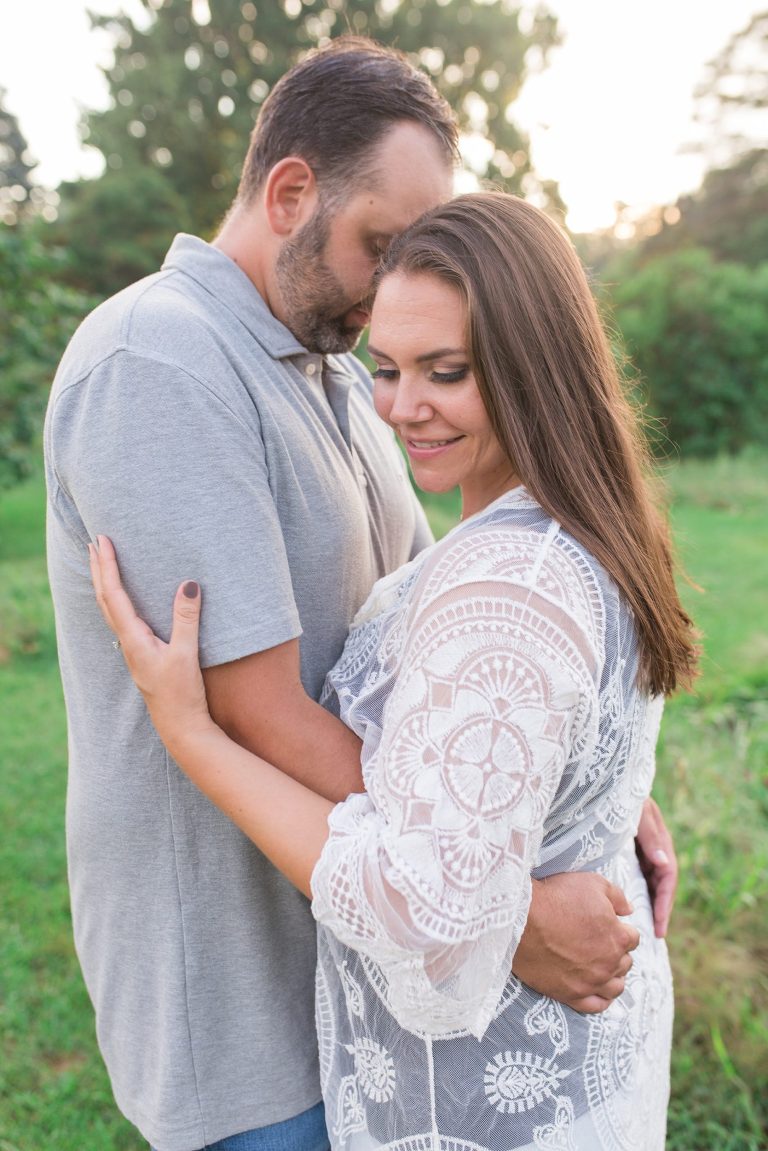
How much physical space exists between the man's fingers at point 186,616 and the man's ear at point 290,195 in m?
0.81

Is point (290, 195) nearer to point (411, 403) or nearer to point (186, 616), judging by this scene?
point (411, 403)

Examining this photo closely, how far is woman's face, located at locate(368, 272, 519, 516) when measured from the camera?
1.42 metres

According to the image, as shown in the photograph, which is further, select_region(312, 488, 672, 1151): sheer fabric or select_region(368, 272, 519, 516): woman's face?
select_region(368, 272, 519, 516): woman's face

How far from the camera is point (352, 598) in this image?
1.76 metres

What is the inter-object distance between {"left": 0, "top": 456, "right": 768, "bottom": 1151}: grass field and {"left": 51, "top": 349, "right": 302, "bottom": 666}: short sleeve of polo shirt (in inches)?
40.8

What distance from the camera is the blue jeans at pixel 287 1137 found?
1.68m

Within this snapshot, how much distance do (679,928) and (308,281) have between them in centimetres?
257

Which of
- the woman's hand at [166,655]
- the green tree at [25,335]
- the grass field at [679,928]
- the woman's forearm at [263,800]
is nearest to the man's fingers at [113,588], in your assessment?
the woman's hand at [166,655]

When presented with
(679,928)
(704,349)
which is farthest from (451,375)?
(704,349)

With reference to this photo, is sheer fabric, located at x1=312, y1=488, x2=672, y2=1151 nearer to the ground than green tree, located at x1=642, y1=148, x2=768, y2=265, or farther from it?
farther from it

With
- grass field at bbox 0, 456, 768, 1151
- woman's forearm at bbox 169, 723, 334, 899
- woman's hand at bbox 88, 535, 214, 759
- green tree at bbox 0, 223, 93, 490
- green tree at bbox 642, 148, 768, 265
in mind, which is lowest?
green tree at bbox 642, 148, 768, 265

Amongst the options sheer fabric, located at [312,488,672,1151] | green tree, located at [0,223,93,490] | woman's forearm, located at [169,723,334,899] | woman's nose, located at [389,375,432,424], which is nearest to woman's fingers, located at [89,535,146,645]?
woman's forearm, located at [169,723,334,899]

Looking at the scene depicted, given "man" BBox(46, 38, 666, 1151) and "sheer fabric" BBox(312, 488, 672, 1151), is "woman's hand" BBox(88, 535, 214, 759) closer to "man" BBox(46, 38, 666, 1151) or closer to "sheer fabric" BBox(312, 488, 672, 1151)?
"man" BBox(46, 38, 666, 1151)

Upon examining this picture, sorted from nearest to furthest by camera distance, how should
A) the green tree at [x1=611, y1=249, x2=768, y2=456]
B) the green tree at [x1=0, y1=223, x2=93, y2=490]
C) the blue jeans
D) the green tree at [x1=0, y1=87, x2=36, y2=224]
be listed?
1. the blue jeans
2. the green tree at [x1=0, y1=223, x2=93, y2=490]
3. the green tree at [x1=611, y1=249, x2=768, y2=456]
4. the green tree at [x1=0, y1=87, x2=36, y2=224]
